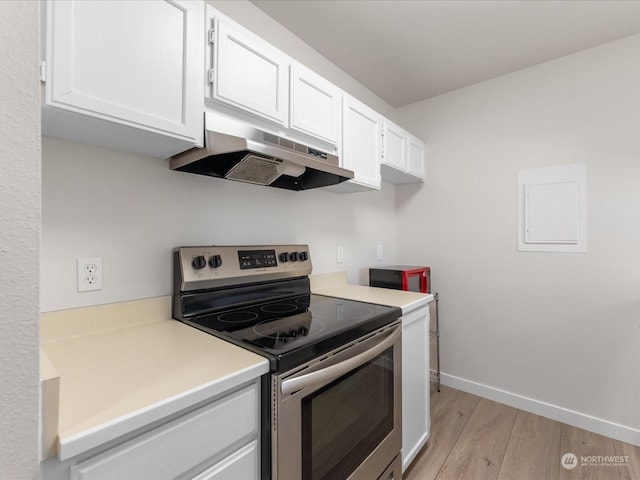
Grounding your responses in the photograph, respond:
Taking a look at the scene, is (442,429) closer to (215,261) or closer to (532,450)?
(532,450)

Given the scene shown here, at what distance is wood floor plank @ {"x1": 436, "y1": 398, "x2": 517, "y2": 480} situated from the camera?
1648 millimetres

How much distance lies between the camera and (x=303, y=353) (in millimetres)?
972

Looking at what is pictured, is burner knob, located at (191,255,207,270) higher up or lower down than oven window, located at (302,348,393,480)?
higher up

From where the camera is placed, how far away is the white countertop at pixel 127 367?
0.62 meters

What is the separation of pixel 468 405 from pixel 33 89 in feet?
9.17

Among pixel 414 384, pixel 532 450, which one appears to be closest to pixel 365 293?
pixel 414 384

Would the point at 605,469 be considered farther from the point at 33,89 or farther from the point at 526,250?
the point at 33,89

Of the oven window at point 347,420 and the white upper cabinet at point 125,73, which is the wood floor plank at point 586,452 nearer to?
the oven window at point 347,420

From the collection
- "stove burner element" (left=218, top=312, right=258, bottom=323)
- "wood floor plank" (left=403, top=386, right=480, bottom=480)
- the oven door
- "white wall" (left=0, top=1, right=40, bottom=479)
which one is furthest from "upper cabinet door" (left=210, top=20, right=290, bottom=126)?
"wood floor plank" (left=403, top=386, right=480, bottom=480)

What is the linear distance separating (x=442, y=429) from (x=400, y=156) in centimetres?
189

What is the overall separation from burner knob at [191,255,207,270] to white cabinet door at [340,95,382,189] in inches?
35.3

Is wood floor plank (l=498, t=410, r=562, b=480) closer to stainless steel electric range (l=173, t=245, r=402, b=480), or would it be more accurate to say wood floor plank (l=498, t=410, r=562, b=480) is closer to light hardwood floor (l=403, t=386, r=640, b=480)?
light hardwood floor (l=403, t=386, r=640, b=480)

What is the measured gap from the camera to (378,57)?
2.12 meters

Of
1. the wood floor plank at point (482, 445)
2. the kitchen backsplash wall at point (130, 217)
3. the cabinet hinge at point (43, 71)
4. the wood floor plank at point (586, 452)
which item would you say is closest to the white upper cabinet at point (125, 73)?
the cabinet hinge at point (43, 71)
